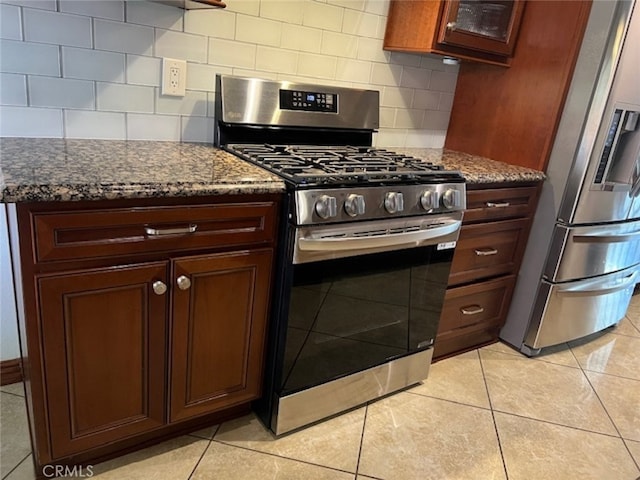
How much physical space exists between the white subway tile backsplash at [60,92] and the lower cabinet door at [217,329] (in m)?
0.74

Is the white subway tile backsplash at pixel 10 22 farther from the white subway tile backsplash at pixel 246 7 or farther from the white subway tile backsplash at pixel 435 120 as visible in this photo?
the white subway tile backsplash at pixel 435 120

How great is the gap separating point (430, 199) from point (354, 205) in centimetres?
35

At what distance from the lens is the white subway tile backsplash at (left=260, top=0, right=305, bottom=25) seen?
6.20 ft

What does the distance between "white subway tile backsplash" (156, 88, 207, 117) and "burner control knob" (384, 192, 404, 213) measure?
831 mm

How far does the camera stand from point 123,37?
5.42ft

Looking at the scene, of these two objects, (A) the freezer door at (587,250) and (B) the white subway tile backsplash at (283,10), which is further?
(A) the freezer door at (587,250)

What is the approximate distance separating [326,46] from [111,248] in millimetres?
1356

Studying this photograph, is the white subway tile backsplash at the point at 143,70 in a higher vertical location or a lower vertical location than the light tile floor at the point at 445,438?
higher

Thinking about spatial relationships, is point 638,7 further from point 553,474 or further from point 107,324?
point 107,324

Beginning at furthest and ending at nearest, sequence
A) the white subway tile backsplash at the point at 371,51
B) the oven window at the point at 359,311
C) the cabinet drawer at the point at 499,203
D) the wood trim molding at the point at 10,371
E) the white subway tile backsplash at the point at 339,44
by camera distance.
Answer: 1. the white subway tile backsplash at the point at 371,51
2. the white subway tile backsplash at the point at 339,44
3. the cabinet drawer at the point at 499,203
4. the wood trim molding at the point at 10,371
5. the oven window at the point at 359,311

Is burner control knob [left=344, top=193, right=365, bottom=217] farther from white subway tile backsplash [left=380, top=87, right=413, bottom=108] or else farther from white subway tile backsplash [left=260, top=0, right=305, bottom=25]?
white subway tile backsplash [left=380, top=87, right=413, bottom=108]

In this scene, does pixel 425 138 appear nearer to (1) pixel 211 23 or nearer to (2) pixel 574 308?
(2) pixel 574 308

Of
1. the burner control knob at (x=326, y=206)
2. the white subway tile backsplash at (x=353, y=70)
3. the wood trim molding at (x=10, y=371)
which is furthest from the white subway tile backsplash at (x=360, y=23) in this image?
the wood trim molding at (x=10, y=371)

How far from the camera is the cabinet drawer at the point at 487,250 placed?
2074 mm
